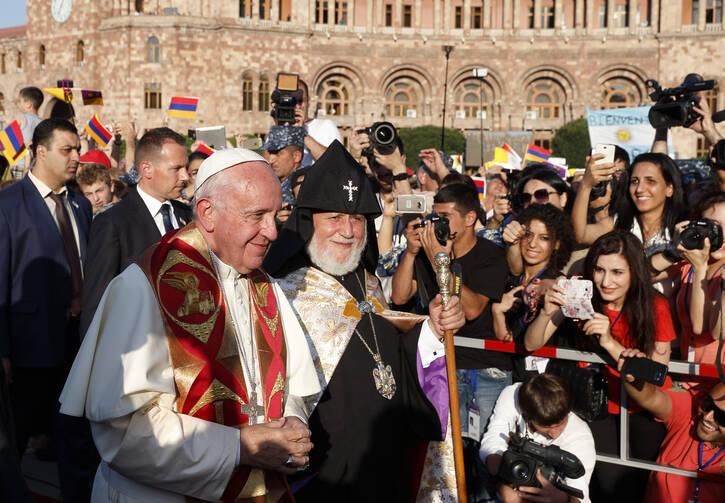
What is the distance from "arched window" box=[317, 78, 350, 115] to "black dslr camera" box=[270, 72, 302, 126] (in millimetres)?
33237

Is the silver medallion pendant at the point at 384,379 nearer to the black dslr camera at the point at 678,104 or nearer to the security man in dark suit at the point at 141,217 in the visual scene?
the security man in dark suit at the point at 141,217

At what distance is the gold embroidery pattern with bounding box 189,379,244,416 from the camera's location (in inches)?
100

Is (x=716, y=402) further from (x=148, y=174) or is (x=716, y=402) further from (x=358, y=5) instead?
(x=358, y=5)

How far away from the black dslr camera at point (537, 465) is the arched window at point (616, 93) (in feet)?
126

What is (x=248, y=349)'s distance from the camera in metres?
2.80

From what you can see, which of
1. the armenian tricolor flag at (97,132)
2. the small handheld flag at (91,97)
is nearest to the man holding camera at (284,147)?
the armenian tricolor flag at (97,132)

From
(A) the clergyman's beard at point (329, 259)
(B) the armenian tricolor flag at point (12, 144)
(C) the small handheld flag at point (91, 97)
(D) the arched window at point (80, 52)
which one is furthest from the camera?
(D) the arched window at point (80, 52)

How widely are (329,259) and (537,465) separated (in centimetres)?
140

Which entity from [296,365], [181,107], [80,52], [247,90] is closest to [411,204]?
[296,365]

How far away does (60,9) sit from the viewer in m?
40.4

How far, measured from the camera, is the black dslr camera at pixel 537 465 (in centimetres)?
351

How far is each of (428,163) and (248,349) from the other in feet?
15.5

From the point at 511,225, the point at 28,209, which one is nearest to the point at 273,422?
the point at 511,225

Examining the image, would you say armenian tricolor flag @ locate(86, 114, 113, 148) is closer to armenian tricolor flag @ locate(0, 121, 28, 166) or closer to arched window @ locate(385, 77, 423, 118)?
armenian tricolor flag @ locate(0, 121, 28, 166)
